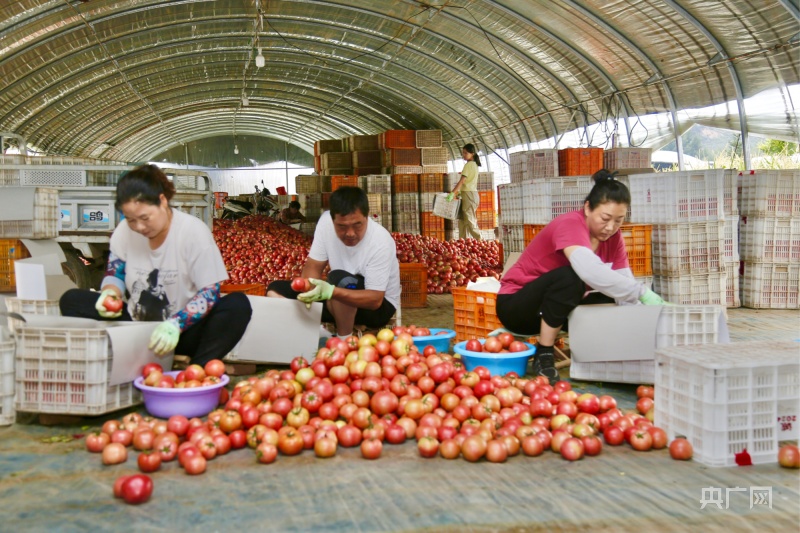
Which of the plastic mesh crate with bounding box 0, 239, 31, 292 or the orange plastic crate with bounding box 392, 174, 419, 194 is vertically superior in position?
the orange plastic crate with bounding box 392, 174, 419, 194

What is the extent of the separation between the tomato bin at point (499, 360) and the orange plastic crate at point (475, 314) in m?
1.00

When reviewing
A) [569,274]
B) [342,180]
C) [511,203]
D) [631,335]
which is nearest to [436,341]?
[569,274]

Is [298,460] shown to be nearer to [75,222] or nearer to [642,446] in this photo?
[642,446]

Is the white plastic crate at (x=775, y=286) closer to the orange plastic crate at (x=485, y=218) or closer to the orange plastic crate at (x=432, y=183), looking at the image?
the orange plastic crate at (x=432, y=183)

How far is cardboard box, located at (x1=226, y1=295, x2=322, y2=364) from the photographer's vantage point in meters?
4.39

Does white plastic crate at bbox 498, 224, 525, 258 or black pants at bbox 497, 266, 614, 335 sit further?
white plastic crate at bbox 498, 224, 525, 258

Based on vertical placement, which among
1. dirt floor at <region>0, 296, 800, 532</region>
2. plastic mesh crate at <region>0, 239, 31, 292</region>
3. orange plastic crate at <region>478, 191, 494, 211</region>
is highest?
orange plastic crate at <region>478, 191, 494, 211</region>

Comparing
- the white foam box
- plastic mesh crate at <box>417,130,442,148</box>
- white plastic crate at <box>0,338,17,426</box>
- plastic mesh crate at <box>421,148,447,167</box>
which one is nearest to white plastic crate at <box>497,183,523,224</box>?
the white foam box

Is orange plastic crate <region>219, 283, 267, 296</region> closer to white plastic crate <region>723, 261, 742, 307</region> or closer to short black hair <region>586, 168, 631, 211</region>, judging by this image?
short black hair <region>586, 168, 631, 211</region>

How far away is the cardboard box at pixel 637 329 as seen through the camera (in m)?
3.90

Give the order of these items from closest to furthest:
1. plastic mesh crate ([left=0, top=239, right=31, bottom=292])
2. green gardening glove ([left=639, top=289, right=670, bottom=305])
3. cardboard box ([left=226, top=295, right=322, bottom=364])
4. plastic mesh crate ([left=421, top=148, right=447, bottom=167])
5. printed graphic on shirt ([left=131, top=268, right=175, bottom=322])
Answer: printed graphic on shirt ([left=131, top=268, right=175, bottom=322]) → green gardening glove ([left=639, top=289, right=670, bottom=305]) → cardboard box ([left=226, top=295, right=322, bottom=364]) → plastic mesh crate ([left=0, top=239, right=31, bottom=292]) → plastic mesh crate ([left=421, top=148, right=447, bottom=167])

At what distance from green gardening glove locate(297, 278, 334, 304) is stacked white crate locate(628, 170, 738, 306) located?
363 cm

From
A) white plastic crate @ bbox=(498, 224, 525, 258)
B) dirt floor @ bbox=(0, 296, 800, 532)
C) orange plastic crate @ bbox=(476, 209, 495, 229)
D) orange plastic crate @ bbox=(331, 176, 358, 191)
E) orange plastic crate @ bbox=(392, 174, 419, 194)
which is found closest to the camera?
dirt floor @ bbox=(0, 296, 800, 532)

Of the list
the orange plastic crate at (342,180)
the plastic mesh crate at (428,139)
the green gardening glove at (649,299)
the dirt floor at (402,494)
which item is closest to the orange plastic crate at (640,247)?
the green gardening glove at (649,299)
